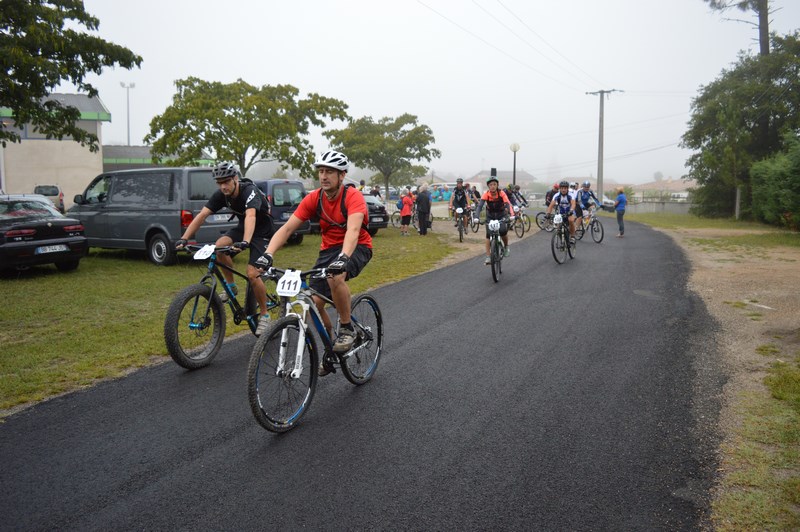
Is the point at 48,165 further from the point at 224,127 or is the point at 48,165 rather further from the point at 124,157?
the point at 224,127

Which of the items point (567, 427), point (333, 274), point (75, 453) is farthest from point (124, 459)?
point (567, 427)

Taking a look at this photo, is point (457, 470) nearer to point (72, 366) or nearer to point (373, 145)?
point (72, 366)

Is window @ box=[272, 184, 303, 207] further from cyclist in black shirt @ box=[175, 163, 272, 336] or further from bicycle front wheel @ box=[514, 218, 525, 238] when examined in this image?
cyclist in black shirt @ box=[175, 163, 272, 336]

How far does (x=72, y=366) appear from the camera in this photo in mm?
5969

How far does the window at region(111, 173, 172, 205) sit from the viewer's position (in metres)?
12.7

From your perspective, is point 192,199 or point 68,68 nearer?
point 192,199

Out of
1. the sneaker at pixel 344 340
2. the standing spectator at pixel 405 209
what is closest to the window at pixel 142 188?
the sneaker at pixel 344 340

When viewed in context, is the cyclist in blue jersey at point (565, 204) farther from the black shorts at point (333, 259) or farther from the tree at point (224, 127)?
the tree at point (224, 127)

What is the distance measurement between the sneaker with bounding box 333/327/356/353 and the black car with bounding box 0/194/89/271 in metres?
8.83

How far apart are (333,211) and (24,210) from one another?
30.5ft

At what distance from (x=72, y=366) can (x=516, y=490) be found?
15.5ft

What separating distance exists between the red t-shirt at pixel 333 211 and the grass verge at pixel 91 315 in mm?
2548

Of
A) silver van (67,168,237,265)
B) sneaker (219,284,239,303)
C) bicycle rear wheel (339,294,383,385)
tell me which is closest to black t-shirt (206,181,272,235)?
sneaker (219,284,239,303)

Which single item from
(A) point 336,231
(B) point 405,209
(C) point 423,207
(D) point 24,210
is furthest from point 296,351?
(B) point 405,209
